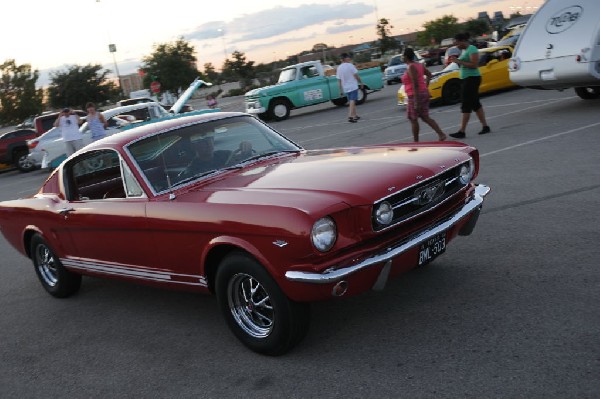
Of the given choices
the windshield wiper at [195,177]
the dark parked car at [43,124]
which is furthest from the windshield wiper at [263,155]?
the dark parked car at [43,124]

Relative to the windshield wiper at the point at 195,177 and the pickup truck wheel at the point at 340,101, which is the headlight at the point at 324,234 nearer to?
the windshield wiper at the point at 195,177

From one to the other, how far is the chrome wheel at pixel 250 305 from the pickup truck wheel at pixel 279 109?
64.8 feet

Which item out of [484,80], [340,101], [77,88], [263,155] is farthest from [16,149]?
[77,88]

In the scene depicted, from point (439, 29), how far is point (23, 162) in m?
117

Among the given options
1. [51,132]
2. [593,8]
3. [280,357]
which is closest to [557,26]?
[593,8]

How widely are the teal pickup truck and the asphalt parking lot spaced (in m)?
16.9

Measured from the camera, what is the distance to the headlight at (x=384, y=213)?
3.84 metres

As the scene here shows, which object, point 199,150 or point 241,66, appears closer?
point 199,150

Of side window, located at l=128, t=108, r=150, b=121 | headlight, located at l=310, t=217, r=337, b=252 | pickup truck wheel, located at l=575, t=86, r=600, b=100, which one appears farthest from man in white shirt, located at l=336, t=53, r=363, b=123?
headlight, located at l=310, t=217, r=337, b=252

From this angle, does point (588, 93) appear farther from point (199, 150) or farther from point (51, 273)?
point (51, 273)

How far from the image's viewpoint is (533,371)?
3.26 m

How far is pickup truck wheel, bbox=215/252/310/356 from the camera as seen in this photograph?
381 centimetres

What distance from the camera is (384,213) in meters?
3.88

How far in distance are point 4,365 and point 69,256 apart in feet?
3.99
